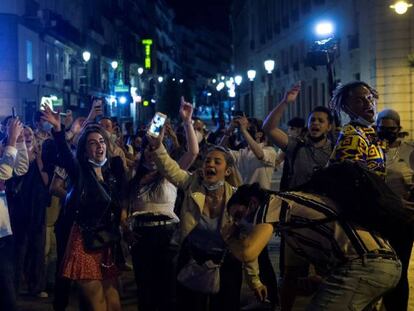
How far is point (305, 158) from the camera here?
20.2 feet

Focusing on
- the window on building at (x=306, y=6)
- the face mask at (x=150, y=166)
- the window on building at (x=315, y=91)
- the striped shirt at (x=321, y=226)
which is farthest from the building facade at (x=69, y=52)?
the striped shirt at (x=321, y=226)

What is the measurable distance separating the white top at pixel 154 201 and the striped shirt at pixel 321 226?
8.49 feet

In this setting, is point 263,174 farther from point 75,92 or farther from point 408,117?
point 75,92

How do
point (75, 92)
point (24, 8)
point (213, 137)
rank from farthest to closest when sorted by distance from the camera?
point (75, 92), point (24, 8), point (213, 137)

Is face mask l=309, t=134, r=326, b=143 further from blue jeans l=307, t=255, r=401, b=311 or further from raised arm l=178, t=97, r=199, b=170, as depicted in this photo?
blue jeans l=307, t=255, r=401, b=311

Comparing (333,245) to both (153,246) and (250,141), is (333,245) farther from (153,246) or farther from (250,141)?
(250,141)

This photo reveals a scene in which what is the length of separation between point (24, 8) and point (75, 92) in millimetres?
12007

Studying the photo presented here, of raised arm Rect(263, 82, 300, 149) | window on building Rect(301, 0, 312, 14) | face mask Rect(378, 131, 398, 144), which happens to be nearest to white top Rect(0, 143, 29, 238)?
raised arm Rect(263, 82, 300, 149)

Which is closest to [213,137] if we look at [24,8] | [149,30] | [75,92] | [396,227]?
[396,227]

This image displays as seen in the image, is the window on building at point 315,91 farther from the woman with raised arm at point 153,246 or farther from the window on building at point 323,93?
the woman with raised arm at point 153,246

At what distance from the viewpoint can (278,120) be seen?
6.02 meters

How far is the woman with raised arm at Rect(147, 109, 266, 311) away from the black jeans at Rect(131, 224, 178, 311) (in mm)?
622

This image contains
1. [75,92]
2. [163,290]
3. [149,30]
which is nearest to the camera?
[163,290]

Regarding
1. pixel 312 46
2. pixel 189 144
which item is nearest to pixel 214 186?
pixel 189 144
